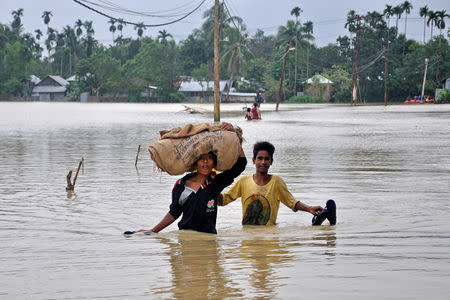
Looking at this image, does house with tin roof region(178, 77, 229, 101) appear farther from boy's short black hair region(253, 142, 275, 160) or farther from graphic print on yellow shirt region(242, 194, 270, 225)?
boy's short black hair region(253, 142, 275, 160)

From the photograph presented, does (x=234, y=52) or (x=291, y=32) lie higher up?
(x=291, y=32)

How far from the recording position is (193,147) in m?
5.07

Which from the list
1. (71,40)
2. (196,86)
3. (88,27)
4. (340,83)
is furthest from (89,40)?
(340,83)

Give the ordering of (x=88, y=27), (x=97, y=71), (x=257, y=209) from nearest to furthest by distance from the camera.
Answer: (x=257, y=209) → (x=97, y=71) → (x=88, y=27)

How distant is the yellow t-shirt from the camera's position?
5.60 metres

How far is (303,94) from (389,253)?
3431 inches

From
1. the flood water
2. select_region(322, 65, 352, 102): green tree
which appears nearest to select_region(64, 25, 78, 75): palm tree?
select_region(322, 65, 352, 102): green tree

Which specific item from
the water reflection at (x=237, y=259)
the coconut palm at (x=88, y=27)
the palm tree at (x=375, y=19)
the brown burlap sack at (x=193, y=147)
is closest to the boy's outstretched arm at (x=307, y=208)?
the water reflection at (x=237, y=259)

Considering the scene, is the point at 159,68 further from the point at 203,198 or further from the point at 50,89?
the point at 203,198

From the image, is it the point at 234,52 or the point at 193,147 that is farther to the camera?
the point at 234,52

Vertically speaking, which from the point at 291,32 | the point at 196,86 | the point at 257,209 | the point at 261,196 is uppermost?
the point at 291,32

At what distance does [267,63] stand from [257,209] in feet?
336

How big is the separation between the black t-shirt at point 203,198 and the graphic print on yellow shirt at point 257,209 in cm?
55

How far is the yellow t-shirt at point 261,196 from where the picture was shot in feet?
18.4
